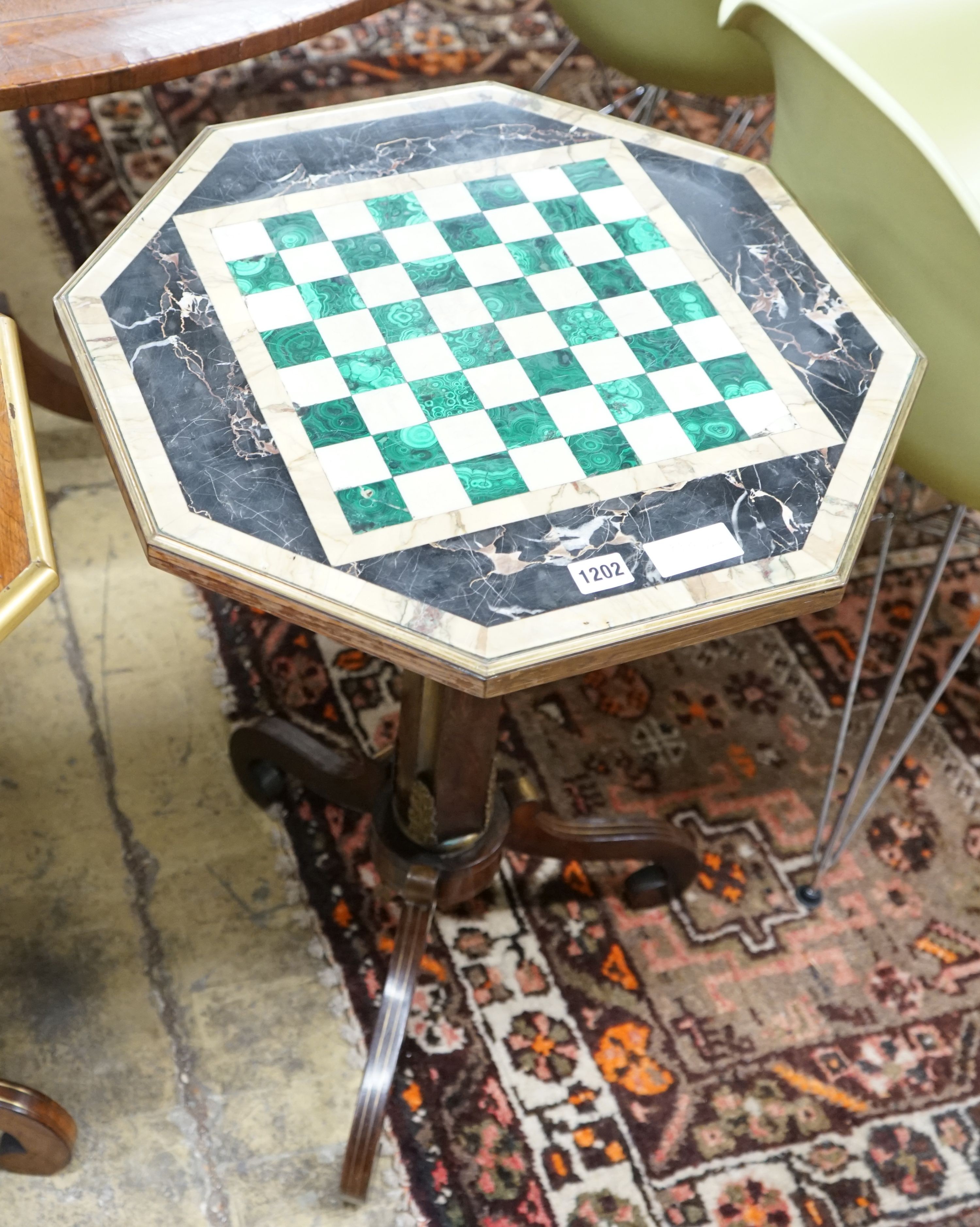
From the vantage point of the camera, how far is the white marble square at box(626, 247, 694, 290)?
1.33m

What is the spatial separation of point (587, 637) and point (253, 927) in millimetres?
876

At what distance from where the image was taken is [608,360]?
1247 millimetres

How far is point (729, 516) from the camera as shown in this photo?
3.71 ft

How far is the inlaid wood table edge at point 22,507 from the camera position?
98cm

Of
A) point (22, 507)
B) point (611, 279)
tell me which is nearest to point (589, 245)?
point (611, 279)

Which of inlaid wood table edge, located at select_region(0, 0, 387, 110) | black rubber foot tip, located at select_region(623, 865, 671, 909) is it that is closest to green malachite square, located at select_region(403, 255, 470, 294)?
inlaid wood table edge, located at select_region(0, 0, 387, 110)

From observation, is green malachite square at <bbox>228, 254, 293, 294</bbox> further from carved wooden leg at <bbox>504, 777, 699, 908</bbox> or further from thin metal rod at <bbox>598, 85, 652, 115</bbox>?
thin metal rod at <bbox>598, 85, 652, 115</bbox>

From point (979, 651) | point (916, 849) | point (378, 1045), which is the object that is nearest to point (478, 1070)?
point (378, 1045)

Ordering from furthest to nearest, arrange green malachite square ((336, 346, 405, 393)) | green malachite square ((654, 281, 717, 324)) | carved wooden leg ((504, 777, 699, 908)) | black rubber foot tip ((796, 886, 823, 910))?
black rubber foot tip ((796, 886, 823, 910))
carved wooden leg ((504, 777, 699, 908))
green malachite square ((654, 281, 717, 324))
green malachite square ((336, 346, 405, 393))

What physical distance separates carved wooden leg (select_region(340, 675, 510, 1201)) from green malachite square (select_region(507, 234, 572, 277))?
1.49ft

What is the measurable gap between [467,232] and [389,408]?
11.2 inches

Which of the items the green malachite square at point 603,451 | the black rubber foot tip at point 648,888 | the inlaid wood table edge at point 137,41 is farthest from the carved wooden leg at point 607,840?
the inlaid wood table edge at point 137,41

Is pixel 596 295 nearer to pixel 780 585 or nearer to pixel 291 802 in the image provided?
pixel 780 585

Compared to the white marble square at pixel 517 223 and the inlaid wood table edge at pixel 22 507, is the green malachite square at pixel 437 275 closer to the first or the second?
the white marble square at pixel 517 223
